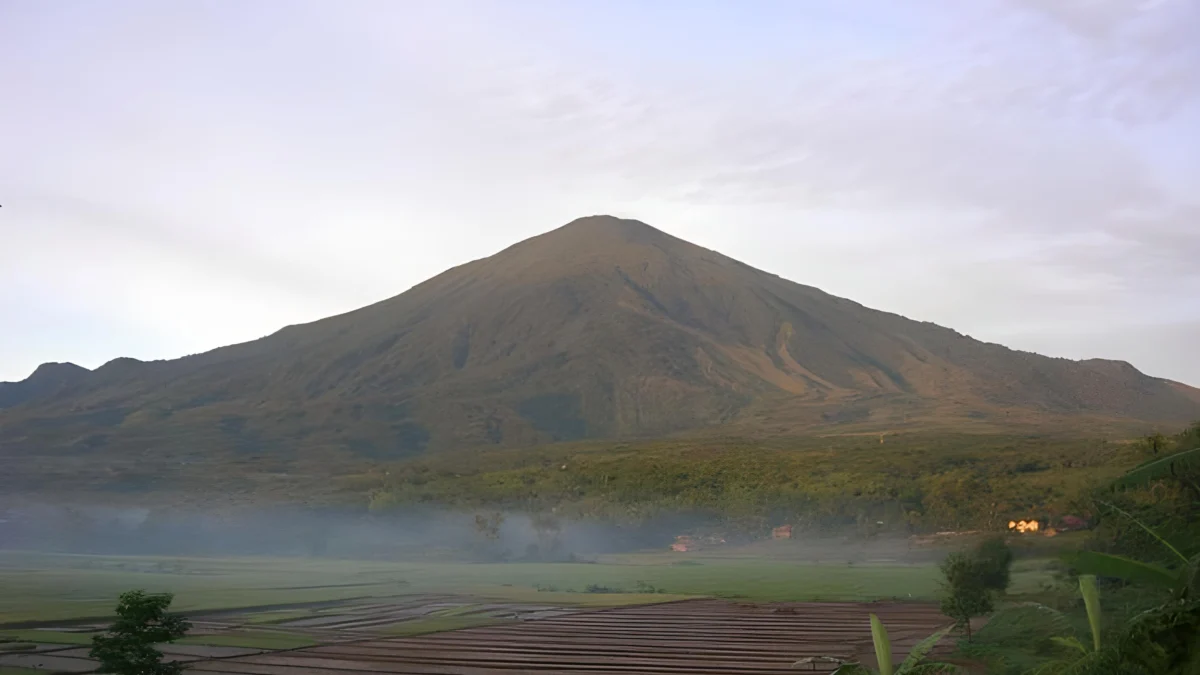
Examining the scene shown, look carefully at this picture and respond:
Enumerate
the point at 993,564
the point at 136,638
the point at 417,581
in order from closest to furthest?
the point at 136,638, the point at 993,564, the point at 417,581

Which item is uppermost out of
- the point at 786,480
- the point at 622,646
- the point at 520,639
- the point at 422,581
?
the point at 786,480

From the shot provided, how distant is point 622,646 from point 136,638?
1251 cm

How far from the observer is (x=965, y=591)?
918 inches

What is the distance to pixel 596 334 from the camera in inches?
6166

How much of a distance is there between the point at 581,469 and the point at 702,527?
19890 mm

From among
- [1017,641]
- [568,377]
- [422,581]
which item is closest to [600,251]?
[568,377]

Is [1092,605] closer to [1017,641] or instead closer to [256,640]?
[1017,641]

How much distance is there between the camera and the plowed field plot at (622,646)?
69.7 ft

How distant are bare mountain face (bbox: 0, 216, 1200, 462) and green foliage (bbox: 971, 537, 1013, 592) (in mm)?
92014

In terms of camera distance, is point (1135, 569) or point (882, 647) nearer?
point (1135, 569)

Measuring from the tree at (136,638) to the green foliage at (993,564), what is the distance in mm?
16553

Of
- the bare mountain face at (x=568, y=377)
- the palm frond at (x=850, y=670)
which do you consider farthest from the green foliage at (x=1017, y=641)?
the bare mountain face at (x=568, y=377)

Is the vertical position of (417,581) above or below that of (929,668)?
below

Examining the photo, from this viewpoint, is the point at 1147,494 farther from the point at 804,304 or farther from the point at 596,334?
the point at 804,304
